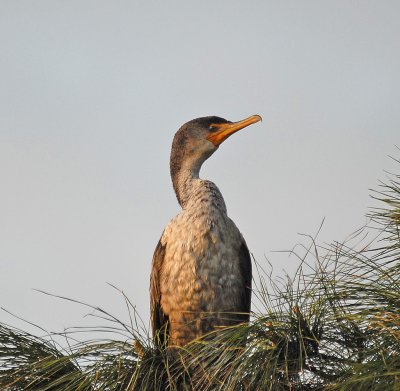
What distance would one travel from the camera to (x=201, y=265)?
6.50 m

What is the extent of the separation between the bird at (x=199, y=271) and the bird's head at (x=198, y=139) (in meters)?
0.50

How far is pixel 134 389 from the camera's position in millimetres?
4785

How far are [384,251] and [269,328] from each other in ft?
2.27

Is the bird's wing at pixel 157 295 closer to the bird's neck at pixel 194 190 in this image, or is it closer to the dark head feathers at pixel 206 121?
the bird's neck at pixel 194 190

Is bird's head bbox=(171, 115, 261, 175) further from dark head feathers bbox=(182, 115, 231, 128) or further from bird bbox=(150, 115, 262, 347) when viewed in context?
bird bbox=(150, 115, 262, 347)

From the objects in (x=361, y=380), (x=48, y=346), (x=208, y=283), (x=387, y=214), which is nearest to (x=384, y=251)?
(x=387, y=214)

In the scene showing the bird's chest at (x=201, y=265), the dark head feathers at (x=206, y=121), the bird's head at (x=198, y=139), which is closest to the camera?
the bird's chest at (x=201, y=265)

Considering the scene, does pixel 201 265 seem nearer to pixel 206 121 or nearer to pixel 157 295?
pixel 157 295

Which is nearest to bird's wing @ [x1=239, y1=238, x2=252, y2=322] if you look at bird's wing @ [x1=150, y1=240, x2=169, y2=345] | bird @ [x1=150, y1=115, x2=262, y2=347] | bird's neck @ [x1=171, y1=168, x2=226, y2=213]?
bird @ [x1=150, y1=115, x2=262, y2=347]

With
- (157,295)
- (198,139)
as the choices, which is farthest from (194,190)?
(157,295)

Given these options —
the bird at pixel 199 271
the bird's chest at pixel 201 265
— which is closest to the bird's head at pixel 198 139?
the bird at pixel 199 271

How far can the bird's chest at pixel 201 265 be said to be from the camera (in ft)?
21.3

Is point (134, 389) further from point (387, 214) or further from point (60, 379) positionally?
point (387, 214)

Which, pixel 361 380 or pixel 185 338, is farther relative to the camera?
pixel 185 338
